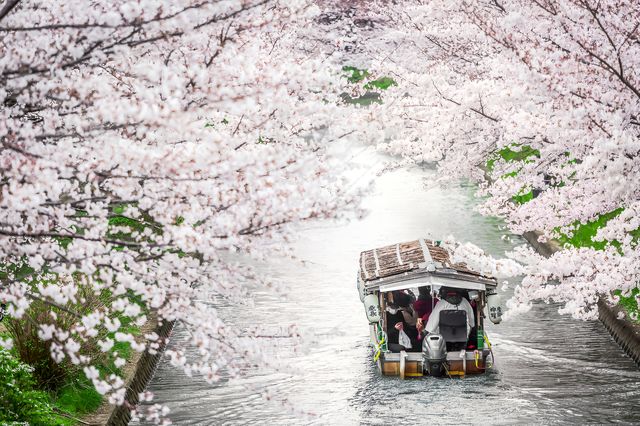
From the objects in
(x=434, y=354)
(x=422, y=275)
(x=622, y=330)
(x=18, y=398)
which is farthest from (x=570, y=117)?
(x=622, y=330)

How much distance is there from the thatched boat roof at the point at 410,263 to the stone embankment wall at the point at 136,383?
3999mm

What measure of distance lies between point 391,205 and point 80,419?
70.6 ft

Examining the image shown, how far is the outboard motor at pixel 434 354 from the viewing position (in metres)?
14.4

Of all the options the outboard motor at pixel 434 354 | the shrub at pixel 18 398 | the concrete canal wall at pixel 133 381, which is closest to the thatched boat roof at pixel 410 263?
the outboard motor at pixel 434 354

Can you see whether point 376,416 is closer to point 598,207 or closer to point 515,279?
point 598,207

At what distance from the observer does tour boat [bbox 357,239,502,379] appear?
1435 cm

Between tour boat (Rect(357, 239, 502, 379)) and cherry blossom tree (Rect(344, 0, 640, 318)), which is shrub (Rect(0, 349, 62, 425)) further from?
cherry blossom tree (Rect(344, 0, 640, 318))

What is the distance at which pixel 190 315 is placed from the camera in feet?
22.9

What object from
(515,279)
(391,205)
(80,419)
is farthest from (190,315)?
(391,205)

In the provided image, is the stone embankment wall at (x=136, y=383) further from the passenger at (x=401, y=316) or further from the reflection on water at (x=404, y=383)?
the passenger at (x=401, y=316)

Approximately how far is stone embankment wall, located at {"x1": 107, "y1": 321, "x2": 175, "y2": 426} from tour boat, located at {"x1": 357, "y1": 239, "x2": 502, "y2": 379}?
12.5 feet

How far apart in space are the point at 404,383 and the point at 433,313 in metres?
1.29

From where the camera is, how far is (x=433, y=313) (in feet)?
48.0

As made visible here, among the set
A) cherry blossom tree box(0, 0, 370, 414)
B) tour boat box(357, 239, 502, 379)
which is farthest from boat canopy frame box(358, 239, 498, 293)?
cherry blossom tree box(0, 0, 370, 414)
